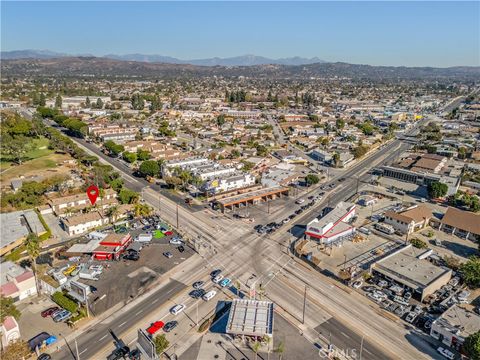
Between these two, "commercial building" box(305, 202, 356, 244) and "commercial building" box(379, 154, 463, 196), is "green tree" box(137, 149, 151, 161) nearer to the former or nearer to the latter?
"commercial building" box(305, 202, 356, 244)

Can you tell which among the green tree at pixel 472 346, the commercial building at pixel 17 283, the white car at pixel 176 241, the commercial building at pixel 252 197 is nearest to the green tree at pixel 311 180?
the commercial building at pixel 252 197

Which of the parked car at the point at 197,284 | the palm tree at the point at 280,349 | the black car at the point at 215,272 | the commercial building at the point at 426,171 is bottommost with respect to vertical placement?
the black car at the point at 215,272

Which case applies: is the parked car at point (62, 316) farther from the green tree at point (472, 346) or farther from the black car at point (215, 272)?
the green tree at point (472, 346)

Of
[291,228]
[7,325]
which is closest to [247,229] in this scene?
[291,228]

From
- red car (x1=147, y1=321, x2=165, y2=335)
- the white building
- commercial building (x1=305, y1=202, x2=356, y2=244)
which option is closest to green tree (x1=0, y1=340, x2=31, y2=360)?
red car (x1=147, y1=321, x2=165, y2=335)

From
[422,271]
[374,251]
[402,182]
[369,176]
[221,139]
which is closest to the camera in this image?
[422,271]

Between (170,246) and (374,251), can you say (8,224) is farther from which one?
(374,251)
